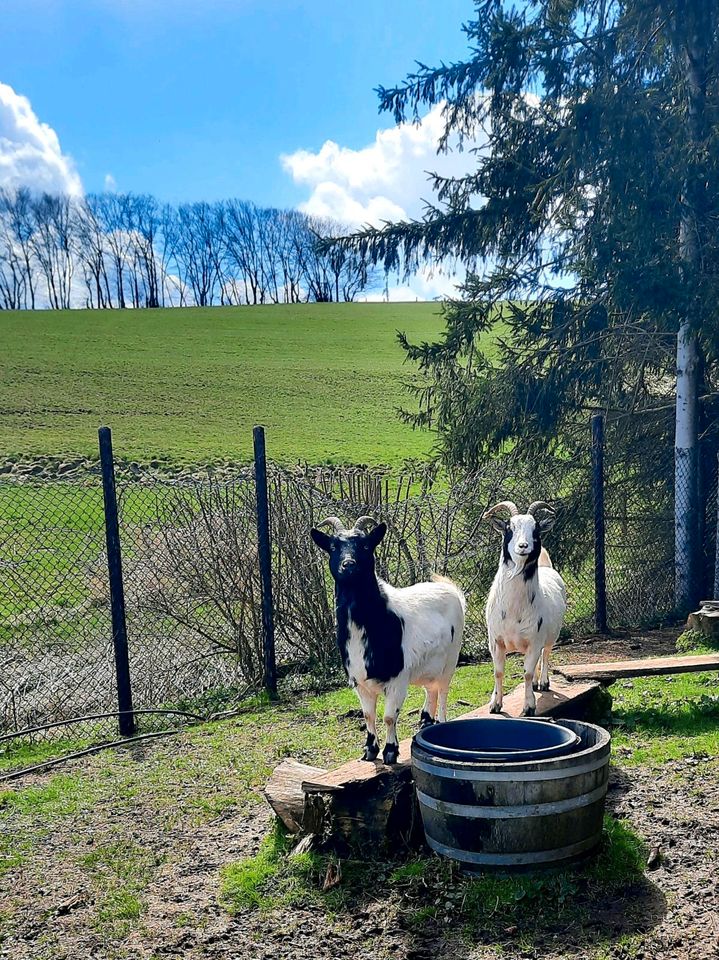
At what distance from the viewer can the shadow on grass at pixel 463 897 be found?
378 cm

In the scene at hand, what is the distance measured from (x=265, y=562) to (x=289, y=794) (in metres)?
3.53

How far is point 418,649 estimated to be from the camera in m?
5.29

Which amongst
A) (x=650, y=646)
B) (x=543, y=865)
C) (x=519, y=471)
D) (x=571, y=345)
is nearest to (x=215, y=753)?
(x=543, y=865)

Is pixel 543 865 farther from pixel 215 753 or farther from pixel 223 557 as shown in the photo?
pixel 223 557

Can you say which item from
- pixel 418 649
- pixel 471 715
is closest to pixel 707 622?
pixel 471 715

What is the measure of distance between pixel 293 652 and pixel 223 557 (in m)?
1.44

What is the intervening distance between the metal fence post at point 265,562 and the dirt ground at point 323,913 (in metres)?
2.97

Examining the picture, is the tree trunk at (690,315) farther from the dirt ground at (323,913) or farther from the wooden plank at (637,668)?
the dirt ground at (323,913)

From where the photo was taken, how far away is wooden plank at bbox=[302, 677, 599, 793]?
463cm

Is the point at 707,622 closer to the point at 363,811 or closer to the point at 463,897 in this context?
the point at 363,811

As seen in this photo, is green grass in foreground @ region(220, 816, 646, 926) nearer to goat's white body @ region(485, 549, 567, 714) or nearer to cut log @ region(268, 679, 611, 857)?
cut log @ region(268, 679, 611, 857)

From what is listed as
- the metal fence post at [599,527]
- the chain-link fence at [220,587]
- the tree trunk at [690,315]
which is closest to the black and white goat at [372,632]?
the chain-link fence at [220,587]

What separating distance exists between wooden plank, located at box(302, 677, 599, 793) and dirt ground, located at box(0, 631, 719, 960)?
1.77ft

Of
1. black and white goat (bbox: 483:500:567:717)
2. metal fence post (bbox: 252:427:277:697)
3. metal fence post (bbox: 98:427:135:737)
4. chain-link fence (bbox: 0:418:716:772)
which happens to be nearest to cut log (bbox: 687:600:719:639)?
chain-link fence (bbox: 0:418:716:772)
